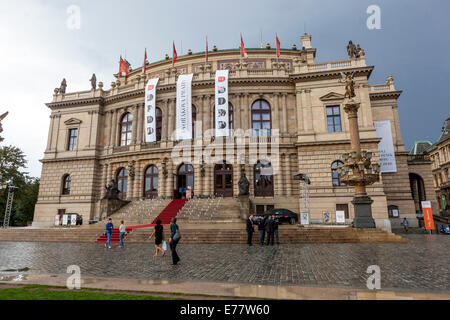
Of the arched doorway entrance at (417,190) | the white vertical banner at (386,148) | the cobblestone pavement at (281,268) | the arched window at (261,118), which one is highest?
the arched window at (261,118)

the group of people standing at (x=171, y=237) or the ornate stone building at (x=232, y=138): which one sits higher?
the ornate stone building at (x=232, y=138)

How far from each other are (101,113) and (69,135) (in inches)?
211

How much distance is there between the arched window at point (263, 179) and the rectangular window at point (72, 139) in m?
24.6

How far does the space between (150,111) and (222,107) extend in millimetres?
9004

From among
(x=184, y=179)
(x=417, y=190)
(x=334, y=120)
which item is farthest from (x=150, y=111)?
(x=417, y=190)

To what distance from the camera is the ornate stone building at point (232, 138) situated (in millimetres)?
28000

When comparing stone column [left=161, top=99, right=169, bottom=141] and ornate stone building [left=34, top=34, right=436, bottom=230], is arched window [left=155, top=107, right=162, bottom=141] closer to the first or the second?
ornate stone building [left=34, top=34, right=436, bottom=230]

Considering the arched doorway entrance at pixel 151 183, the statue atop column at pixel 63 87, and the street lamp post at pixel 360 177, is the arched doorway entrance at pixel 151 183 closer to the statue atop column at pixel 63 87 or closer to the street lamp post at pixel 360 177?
the statue atop column at pixel 63 87

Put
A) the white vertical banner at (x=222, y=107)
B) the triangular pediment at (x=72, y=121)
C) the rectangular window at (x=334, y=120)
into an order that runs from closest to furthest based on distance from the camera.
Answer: the rectangular window at (x=334, y=120) → the white vertical banner at (x=222, y=107) → the triangular pediment at (x=72, y=121)

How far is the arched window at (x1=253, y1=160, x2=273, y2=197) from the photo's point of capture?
95.3 feet

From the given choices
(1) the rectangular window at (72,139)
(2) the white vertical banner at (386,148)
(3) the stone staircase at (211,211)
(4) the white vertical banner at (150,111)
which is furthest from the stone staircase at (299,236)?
(1) the rectangular window at (72,139)

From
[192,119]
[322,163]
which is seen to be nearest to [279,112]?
[322,163]
